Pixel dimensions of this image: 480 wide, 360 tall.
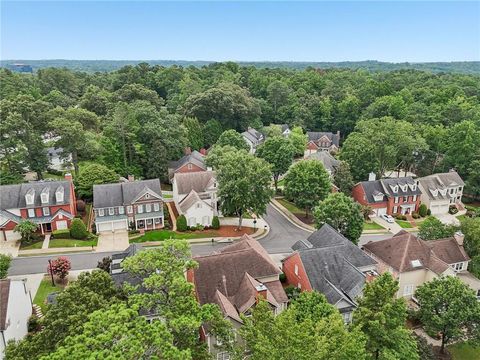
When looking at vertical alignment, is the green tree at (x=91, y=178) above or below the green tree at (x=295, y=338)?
below

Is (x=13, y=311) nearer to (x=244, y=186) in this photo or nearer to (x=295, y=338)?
(x=295, y=338)

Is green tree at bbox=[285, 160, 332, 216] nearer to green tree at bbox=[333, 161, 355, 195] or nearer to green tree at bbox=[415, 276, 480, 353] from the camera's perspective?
green tree at bbox=[333, 161, 355, 195]

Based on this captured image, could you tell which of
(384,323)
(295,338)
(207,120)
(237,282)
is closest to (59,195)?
(237,282)

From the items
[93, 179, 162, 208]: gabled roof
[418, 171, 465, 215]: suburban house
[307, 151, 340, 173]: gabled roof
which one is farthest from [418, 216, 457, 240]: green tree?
[93, 179, 162, 208]: gabled roof

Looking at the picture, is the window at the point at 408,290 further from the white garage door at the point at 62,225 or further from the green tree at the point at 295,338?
the white garage door at the point at 62,225

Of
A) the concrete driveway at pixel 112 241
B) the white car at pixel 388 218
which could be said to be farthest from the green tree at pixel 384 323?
the white car at pixel 388 218

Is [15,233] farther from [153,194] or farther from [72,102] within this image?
[72,102]

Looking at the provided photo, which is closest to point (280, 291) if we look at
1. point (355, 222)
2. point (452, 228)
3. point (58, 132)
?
point (355, 222)
